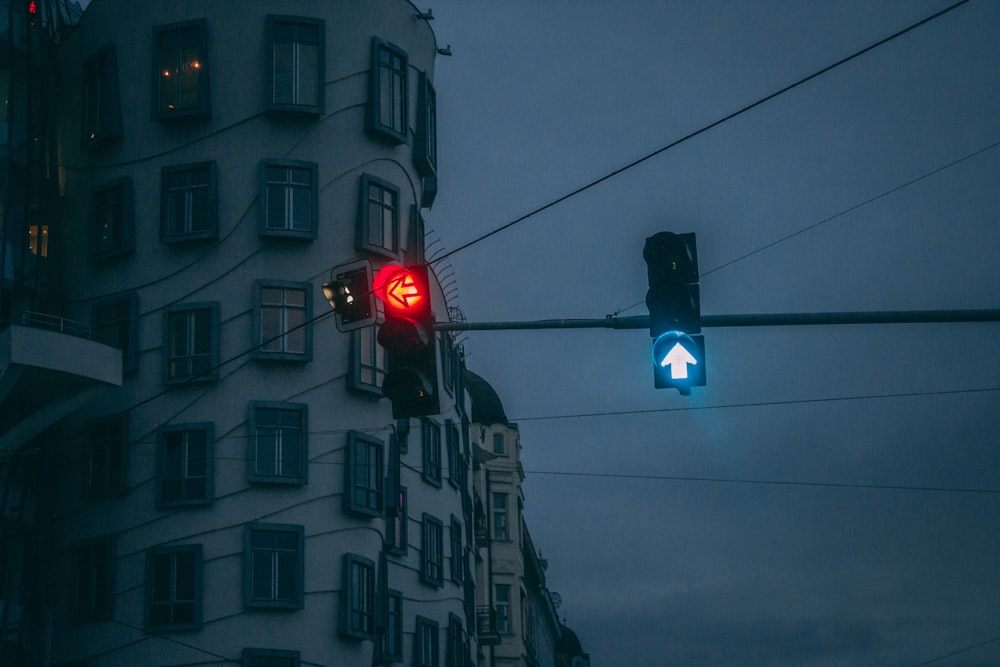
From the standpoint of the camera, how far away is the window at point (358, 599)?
134 ft

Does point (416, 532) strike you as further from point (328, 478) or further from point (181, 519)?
point (181, 519)

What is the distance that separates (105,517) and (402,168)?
1401cm

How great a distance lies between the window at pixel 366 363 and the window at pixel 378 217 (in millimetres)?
2577

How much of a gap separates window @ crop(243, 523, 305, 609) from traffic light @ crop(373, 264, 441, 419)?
25.8 m

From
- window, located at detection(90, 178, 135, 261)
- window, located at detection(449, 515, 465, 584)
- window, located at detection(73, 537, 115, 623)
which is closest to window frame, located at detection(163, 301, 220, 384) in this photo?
window, located at detection(90, 178, 135, 261)

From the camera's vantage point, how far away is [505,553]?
235ft

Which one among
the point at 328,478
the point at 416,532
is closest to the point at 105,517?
the point at 328,478

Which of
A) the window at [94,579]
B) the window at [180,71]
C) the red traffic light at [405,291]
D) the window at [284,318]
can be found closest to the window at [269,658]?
the window at [94,579]

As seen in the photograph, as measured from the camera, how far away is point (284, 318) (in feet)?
139

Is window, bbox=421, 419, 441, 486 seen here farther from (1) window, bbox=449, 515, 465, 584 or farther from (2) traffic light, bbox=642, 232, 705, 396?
(2) traffic light, bbox=642, 232, 705, 396

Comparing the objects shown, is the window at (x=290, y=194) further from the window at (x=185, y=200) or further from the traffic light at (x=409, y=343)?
the traffic light at (x=409, y=343)

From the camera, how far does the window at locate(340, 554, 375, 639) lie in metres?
41.0

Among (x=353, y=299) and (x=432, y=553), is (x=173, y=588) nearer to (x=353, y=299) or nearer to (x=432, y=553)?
(x=432, y=553)

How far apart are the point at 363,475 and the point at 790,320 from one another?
1134 inches
